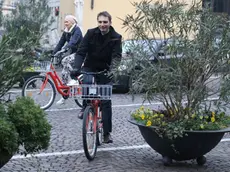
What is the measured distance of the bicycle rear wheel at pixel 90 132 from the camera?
22.2ft

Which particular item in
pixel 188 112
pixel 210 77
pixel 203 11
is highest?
pixel 203 11

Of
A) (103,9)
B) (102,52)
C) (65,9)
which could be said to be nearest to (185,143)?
(102,52)

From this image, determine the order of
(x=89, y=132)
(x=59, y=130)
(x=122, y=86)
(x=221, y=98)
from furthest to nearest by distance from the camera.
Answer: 1. (x=122, y=86)
2. (x=59, y=130)
3. (x=89, y=132)
4. (x=221, y=98)

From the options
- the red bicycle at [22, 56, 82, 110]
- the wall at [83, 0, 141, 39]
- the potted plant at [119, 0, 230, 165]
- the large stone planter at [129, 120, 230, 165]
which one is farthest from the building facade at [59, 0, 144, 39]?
the large stone planter at [129, 120, 230, 165]

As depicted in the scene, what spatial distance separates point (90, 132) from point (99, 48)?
3.90ft

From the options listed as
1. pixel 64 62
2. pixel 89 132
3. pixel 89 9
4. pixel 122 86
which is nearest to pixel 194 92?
pixel 89 132

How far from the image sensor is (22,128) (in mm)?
4945

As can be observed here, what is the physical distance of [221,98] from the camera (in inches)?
253

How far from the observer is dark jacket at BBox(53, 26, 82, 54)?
11.8 metres

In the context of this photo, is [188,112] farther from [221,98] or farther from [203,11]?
[203,11]

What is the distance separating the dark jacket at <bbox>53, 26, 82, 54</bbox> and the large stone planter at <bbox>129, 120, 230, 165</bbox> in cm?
544

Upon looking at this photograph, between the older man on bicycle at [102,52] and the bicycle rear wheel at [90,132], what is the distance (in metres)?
0.36

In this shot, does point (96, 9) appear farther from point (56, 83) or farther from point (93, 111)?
point (93, 111)

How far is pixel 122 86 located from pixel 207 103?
7500mm
